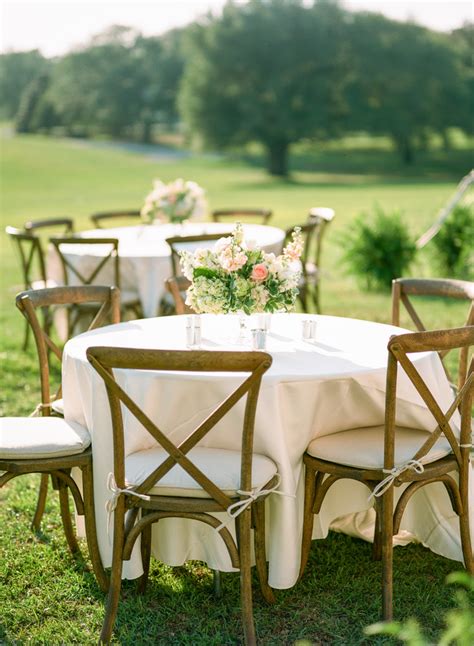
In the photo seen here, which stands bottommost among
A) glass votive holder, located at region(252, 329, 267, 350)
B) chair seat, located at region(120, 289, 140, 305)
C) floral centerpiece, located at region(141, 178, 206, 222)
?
chair seat, located at region(120, 289, 140, 305)

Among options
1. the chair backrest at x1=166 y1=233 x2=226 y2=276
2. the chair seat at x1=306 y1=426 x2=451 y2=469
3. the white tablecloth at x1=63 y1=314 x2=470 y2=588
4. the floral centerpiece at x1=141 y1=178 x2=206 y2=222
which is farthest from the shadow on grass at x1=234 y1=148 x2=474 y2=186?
the chair seat at x1=306 y1=426 x2=451 y2=469

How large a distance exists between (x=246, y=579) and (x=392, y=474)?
707 millimetres

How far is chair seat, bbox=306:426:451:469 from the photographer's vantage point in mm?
3658

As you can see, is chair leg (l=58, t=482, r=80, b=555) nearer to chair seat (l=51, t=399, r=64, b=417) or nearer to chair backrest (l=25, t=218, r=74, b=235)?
chair seat (l=51, t=399, r=64, b=417)

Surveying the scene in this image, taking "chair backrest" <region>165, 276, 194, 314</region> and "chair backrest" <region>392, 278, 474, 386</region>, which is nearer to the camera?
"chair backrest" <region>392, 278, 474, 386</region>

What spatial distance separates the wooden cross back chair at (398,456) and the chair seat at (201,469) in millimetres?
293

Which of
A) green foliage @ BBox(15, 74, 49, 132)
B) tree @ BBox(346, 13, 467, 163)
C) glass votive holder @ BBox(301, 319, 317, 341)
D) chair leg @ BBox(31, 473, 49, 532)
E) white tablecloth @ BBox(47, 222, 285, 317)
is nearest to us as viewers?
glass votive holder @ BBox(301, 319, 317, 341)

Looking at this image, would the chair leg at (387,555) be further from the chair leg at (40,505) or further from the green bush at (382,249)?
the green bush at (382,249)

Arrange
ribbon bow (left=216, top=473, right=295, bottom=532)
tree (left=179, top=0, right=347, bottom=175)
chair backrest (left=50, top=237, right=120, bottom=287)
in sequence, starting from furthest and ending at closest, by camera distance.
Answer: tree (left=179, top=0, right=347, bottom=175)
chair backrest (left=50, top=237, right=120, bottom=287)
ribbon bow (left=216, top=473, right=295, bottom=532)

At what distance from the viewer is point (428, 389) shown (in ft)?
11.9

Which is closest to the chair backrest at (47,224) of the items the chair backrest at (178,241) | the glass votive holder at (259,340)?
the chair backrest at (178,241)

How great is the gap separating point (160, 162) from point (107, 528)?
1898 inches

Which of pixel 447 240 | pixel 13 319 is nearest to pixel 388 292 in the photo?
pixel 447 240

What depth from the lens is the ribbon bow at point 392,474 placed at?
11.8 ft
